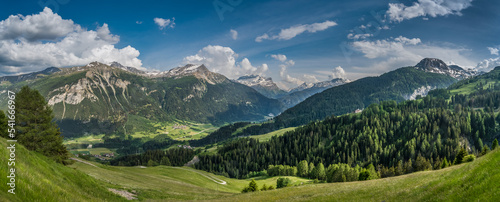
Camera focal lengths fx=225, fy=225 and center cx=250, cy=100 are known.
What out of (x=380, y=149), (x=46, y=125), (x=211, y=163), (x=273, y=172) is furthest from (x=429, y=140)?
(x=46, y=125)

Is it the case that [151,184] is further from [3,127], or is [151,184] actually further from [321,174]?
[321,174]

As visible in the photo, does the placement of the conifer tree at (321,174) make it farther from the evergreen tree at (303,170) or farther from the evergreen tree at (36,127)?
the evergreen tree at (36,127)

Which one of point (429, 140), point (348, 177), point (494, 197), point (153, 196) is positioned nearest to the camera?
point (494, 197)

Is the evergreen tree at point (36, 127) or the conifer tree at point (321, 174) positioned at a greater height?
the evergreen tree at point (36, 127)

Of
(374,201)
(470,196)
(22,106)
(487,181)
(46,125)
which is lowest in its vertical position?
(374,201)

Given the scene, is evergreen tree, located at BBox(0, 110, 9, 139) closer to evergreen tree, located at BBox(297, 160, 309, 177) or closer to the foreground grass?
the foreground grass

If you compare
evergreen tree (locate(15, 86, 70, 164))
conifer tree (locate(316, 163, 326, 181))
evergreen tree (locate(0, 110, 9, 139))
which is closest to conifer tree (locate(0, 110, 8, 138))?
evergreen tree (locate(0, 110, 9, 139))

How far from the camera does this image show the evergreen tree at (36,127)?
1465 inches

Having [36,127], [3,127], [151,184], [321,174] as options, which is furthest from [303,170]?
[3,127]

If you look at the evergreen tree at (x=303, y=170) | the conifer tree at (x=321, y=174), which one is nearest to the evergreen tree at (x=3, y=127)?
the conifer tree at (x=321, y=174)

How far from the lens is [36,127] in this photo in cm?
3816

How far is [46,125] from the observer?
39.3m

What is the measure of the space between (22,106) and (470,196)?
5637cm

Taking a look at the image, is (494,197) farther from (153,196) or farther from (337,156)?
(337,156)
